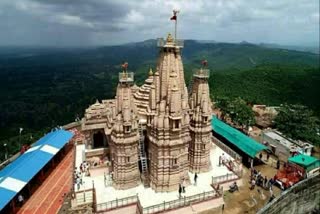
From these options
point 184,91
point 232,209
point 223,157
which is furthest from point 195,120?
point 232,209

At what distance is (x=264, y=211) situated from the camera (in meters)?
21.7

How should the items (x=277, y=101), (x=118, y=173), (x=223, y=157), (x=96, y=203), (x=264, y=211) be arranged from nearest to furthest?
(x=264, y=211) → (x=96, y=203) → (x=118, y=173) → (x=223, y=157) → (x=277, y=101)

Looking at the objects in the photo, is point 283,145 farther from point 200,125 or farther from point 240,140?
point 200,125

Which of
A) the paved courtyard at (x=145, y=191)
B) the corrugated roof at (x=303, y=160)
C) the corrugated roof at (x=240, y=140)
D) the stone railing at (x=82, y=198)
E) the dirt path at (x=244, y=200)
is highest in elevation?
the corrugated roof at (x=240, y=140)

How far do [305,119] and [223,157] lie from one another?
14.7 metres

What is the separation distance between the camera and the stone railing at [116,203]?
2282 cm

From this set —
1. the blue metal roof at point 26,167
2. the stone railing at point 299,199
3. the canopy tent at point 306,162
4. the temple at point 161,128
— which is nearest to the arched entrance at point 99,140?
the blue metal roof at point 26,167

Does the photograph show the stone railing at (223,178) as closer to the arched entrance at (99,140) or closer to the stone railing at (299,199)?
the stone railing at (299,199)

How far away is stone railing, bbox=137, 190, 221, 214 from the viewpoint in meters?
22.6

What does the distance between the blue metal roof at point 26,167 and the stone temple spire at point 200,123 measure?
1498cm

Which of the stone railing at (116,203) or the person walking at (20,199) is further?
the person walking at (20,199)

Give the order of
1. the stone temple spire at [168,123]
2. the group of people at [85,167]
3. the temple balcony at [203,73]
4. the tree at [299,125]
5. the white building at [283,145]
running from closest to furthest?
the stone temple spire at [168,123], the temple balcony at [203,73], the group of people at [85,167], the white building at [283,145], the tree at [299,125]

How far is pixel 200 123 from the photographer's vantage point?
91.2 ft

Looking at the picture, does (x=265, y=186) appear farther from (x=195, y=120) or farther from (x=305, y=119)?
(x=305, y=119)
